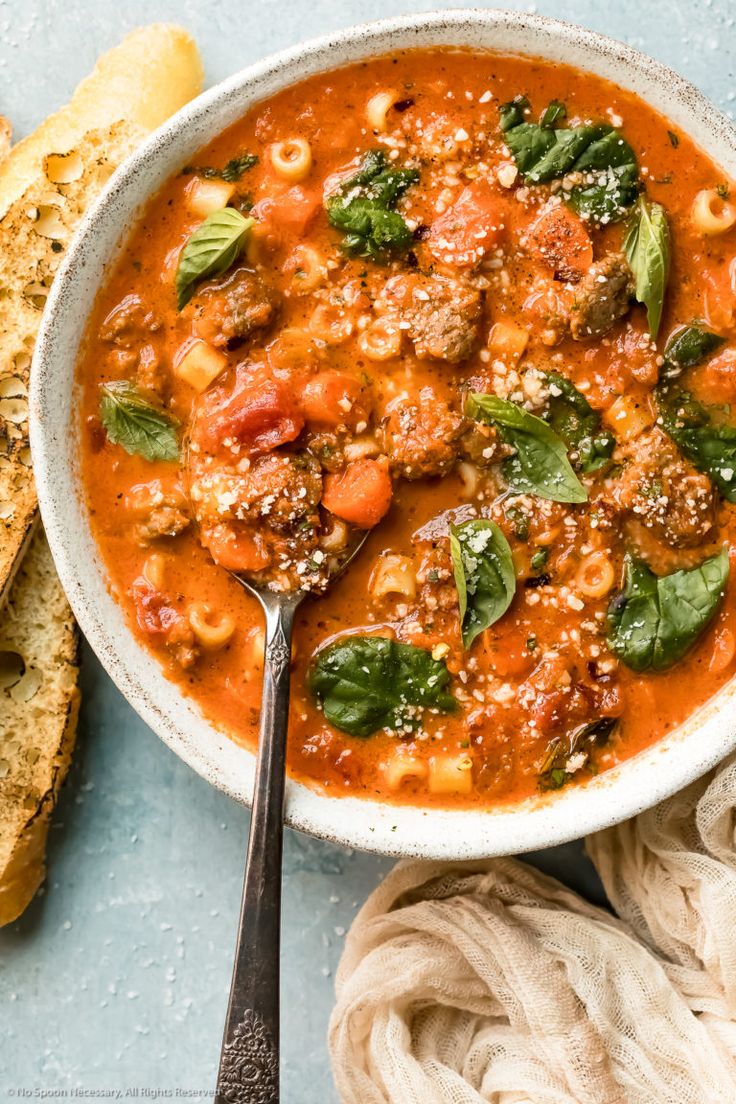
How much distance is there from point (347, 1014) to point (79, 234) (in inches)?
117

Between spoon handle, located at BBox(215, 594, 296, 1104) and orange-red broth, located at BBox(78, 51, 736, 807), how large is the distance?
24 cm

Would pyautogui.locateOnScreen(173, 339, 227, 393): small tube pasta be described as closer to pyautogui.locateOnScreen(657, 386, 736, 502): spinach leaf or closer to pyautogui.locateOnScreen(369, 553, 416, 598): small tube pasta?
pyautogui.locateOnScreen(369, 553, 416, 598): small tube pasta

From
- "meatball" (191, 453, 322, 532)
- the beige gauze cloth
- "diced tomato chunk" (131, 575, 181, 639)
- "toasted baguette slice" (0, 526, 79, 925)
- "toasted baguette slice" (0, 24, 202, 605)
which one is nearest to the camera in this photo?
"meatball" (191, 453, 322, 532)

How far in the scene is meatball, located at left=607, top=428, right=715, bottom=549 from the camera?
373 centimetres

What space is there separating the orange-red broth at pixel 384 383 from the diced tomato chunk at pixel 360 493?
12cm

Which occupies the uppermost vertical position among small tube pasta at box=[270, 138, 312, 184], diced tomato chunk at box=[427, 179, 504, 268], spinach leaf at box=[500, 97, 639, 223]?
spinach leaf at box=[500, 97, 639, 223]

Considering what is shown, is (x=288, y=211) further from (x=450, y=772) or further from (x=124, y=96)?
(x=450, y=772)

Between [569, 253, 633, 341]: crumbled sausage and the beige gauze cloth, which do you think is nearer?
[569, 253, 633, 341]: crumbled sausage

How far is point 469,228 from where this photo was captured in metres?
3.71

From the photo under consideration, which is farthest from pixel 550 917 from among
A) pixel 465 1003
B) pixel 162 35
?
pixel 162 35

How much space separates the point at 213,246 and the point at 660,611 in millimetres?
1952

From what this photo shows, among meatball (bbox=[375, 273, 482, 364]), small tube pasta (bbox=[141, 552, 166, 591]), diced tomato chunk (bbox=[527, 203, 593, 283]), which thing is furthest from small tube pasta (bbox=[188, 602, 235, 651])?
diced tomato chunk (bbox=[527, 203, 593, 283])

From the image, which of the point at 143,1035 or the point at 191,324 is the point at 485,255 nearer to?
the point at 191,324

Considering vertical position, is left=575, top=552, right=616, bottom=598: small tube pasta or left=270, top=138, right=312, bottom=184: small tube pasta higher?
left=270, top=138, right=312, bottom=184: small tube pasta
